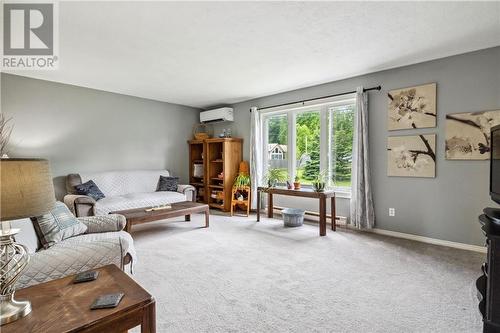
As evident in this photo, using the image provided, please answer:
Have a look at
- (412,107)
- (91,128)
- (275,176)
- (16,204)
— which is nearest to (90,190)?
(91,128)

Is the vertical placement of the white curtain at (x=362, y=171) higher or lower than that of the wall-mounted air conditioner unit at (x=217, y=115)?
lower

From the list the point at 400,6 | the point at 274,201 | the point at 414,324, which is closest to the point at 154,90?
the point at 274,201

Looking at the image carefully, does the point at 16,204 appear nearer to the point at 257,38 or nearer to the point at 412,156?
the point at 257,38

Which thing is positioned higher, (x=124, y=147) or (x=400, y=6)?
(x=400, y=6)

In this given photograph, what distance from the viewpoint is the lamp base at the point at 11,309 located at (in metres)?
1.03

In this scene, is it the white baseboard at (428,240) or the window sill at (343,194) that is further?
the window sill at (343,194)

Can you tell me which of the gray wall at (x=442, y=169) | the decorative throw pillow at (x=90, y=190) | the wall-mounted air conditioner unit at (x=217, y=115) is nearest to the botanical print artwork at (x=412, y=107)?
the gray wall at (x=442, y=169)

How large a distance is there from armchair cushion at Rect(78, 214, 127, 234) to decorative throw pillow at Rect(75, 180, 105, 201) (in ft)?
6.39

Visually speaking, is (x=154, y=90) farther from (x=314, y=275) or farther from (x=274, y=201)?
(x=314, y=275)

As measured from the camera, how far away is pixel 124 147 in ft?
17.5

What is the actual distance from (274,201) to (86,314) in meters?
4.45

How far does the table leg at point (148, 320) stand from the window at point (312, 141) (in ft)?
12.2

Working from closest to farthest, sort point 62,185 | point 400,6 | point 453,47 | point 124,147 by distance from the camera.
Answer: point 400,6 → point 453,47 → point 62,185 → point 124,147

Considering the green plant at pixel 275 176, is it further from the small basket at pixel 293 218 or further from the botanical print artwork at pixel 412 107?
the botanical print artwork at pixel 412 107
